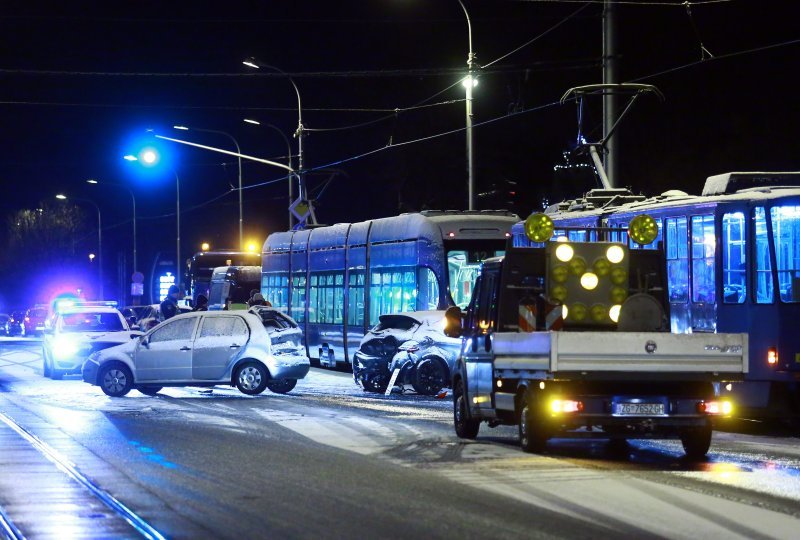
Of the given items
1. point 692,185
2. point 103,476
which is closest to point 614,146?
point 103,476

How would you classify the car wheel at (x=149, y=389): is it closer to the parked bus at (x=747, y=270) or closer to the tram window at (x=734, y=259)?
the parked bus at (x=747, y=270)

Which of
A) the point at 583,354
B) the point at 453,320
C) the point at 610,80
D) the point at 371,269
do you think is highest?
the point at 610,80

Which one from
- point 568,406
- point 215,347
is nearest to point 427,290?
point 215,347

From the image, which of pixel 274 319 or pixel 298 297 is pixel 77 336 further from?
pixel 298 297

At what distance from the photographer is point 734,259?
63.1 feet

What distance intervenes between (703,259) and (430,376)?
6764 mm

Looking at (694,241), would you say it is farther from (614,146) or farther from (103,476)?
(103,476)

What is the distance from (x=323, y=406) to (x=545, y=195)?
37797mm

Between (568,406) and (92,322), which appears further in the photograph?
(92,322)

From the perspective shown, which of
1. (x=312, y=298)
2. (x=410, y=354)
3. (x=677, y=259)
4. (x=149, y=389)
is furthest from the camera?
(x=312, y=298)

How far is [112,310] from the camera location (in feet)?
108

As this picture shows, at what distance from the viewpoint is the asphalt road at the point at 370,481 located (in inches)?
390

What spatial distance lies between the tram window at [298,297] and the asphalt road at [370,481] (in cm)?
1711

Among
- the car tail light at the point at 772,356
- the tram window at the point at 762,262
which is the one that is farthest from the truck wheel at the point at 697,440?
the tram window at the point at 762,262
